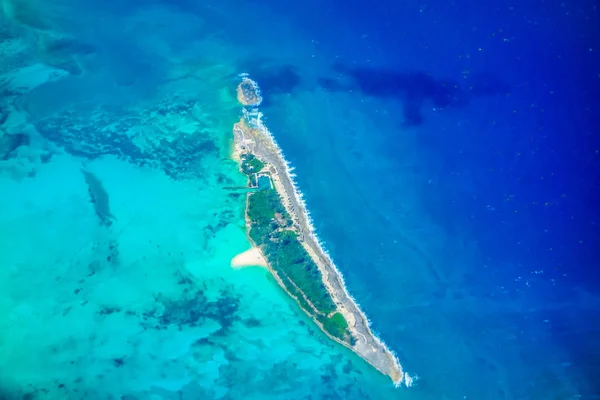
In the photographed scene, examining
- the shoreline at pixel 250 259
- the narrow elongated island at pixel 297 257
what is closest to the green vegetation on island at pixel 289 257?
the narrow elongated island at pixel 297 257

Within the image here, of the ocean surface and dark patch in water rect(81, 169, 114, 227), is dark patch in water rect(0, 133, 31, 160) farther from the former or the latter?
dark patch in water rect(81, 169, 114, 227)

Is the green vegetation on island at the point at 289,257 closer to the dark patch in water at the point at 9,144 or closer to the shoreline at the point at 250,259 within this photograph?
the shoreline at the point at 250,259

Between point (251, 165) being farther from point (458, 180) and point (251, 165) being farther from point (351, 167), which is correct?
point (458, 180)

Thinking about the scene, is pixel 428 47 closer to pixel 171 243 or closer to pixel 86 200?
pixel 171 243

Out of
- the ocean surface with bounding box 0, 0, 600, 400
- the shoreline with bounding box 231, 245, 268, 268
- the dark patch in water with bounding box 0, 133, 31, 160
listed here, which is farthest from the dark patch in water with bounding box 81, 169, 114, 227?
the shoreline with bounding box 231, 245, 268, 268

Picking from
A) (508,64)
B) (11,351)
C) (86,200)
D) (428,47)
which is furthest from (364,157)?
(11,351)
